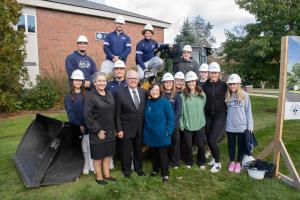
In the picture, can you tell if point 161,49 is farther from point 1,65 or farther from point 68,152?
point 1,65

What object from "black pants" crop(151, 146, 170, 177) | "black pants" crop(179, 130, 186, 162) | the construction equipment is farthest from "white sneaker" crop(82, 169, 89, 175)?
"black pants" crop(179, 130, 186, 162)

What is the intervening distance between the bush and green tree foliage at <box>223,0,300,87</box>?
29.4 feet

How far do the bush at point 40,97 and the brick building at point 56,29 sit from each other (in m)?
1.82

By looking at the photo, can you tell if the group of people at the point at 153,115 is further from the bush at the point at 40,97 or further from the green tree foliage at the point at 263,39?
the bush at the point at 40,97

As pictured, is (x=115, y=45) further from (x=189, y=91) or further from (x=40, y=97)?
(x=40, y=97)

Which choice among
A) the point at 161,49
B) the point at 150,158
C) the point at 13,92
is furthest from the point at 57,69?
the point at 150,158

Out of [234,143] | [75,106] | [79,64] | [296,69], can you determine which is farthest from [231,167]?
[79,64]

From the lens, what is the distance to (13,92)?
14.8 meters

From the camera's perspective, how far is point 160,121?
504 centimetres

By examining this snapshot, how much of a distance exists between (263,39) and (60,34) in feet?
41.6

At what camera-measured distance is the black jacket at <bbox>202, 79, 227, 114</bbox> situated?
18.6 ft

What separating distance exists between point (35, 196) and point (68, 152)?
999 millimetres

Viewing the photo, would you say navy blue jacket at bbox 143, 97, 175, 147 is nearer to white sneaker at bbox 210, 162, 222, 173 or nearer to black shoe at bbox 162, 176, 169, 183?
black shoe at bbox 162, 176, 169, 183

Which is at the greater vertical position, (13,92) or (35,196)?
(13,92)
